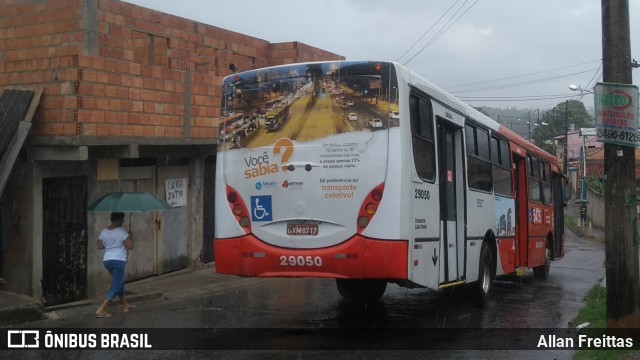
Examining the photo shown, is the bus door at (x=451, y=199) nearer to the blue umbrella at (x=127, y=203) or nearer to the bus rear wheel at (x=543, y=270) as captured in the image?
the blue umbrella at (x=127, y=203)

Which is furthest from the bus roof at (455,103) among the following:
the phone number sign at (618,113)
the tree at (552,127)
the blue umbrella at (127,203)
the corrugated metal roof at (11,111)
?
the tree at (552,127)

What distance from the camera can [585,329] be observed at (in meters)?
8.34

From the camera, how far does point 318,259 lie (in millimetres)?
7160

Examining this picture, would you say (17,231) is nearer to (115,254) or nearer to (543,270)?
(115,254)

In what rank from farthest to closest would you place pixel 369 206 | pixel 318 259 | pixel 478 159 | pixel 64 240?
pixel 64 240 < pixel 478 159 < pixel 318 259 < pixel 369 206

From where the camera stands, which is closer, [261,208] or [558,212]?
[261,208]

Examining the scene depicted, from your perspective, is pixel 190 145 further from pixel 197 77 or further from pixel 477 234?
pixel 477 234

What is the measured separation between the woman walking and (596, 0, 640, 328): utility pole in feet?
22.4

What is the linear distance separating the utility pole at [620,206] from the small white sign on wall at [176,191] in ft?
29.0

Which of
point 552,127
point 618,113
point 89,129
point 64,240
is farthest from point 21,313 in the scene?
point 552,127

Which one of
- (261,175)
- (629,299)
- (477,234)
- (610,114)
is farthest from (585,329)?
(261,175)

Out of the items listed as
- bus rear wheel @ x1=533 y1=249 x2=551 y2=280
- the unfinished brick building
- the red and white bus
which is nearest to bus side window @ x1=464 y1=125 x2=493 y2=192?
the red and white bus

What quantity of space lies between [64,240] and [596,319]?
8487mm

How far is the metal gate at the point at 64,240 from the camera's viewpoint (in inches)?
411
